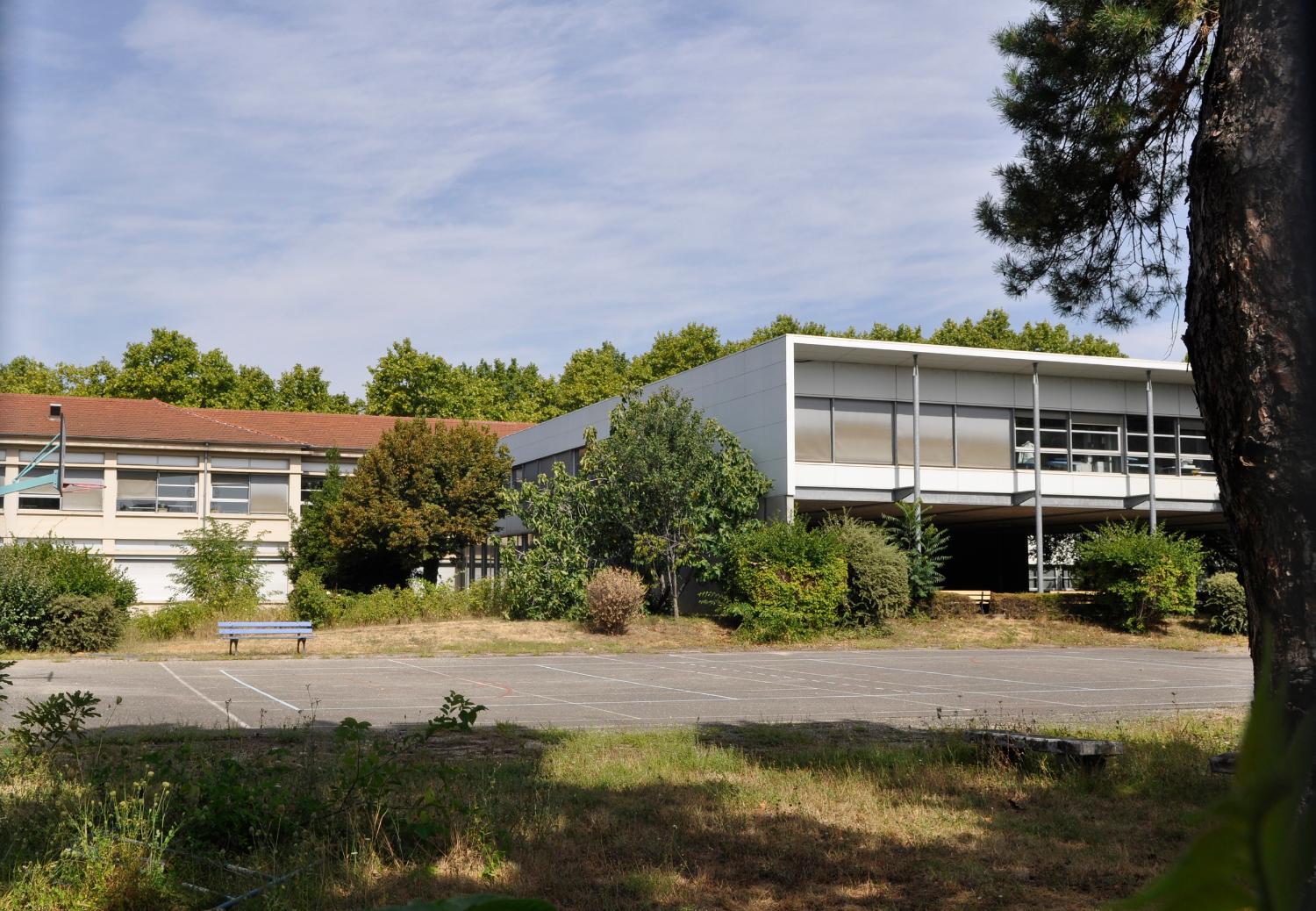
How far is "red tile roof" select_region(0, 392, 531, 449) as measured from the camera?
50.1 metres

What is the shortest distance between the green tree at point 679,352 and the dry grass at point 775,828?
60.4 m

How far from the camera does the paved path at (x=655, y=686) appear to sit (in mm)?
14648

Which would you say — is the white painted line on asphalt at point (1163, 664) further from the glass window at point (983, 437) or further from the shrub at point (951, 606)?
the glass window at point (983, 437)

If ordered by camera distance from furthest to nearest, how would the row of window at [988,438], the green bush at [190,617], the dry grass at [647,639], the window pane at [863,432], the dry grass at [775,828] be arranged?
1. the window pane at [863,432]
2. the row of window at [988,438]
3. the green bush at [190,617]
4. the dry grass at [647,639]
5. the dry grass at [775,828]

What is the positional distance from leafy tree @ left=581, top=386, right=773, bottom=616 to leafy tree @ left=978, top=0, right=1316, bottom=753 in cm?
2217

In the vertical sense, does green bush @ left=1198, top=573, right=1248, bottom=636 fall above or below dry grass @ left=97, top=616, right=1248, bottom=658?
above

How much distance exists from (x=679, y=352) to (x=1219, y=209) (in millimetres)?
66884

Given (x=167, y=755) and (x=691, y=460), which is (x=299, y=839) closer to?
(x=167, y=755)

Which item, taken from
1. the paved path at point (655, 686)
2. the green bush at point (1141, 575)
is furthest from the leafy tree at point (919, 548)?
the paved path at point (655, 686)

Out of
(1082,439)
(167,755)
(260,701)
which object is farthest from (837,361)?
(167,755)

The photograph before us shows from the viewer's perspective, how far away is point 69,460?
49.8m

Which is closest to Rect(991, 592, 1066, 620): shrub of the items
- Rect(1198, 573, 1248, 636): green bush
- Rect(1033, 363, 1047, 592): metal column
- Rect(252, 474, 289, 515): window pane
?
Rect(1033, 363, 1047, 592): metal column

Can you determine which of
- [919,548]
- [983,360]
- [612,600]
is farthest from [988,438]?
[612,600]

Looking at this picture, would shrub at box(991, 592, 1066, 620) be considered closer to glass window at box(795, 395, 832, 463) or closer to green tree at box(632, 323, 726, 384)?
glass window at box(795, 395, 832, 463)
